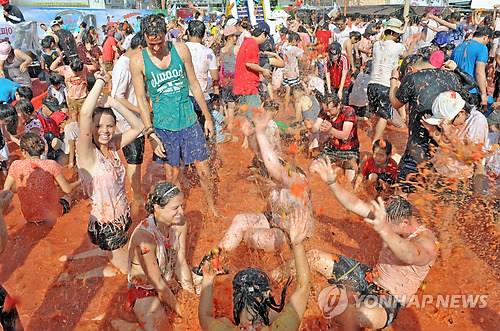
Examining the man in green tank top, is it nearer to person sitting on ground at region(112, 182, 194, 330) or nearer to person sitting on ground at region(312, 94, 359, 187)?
person sitting on ground at region(112, 182, 194, 330)

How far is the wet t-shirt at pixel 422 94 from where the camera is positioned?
426cm

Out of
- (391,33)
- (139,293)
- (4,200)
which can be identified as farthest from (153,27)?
(391,33)

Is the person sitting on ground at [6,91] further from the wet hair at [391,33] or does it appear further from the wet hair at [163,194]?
the wet hair at [391,33]

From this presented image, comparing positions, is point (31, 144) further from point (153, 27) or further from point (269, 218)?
point (269, 218)

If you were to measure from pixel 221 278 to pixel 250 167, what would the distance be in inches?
112

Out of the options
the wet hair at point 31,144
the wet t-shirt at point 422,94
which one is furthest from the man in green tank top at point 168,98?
the wet t-shirt at point 422,94

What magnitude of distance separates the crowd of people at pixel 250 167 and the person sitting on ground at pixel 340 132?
0.02 metres

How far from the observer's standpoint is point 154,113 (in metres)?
4.77

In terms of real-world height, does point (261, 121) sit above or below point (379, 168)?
above

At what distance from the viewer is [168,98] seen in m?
4.61

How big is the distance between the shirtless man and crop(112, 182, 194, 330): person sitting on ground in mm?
1110

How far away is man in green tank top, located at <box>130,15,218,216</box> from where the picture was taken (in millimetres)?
4426

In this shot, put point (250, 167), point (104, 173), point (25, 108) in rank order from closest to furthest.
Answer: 1. point (104, 173)
2. point (25, 108)
3. point (250, 167)

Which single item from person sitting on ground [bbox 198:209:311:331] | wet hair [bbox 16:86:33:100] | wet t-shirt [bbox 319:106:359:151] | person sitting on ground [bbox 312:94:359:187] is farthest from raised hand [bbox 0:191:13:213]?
wet hair [bbox 16:86:33:100]
